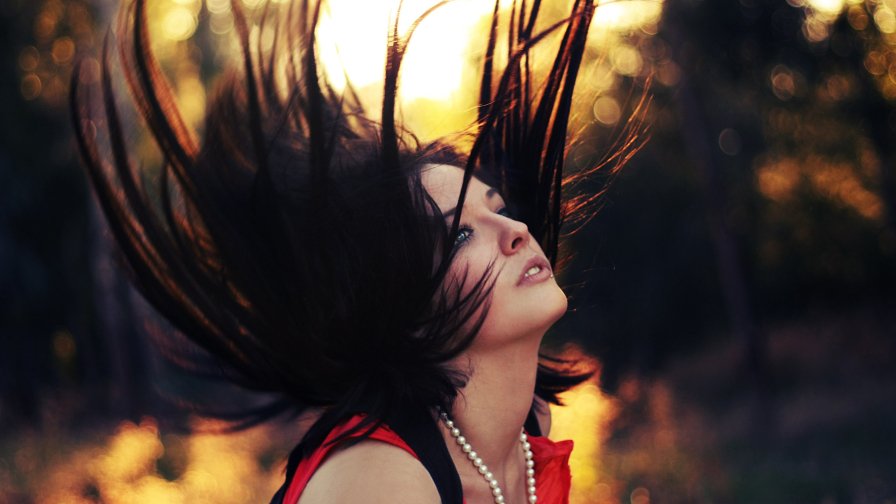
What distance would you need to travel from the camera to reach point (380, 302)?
7.07ft

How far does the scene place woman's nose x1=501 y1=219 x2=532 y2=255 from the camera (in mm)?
2174

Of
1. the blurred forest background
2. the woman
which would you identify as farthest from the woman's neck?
the blurred forest background

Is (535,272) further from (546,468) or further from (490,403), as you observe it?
(546,468)

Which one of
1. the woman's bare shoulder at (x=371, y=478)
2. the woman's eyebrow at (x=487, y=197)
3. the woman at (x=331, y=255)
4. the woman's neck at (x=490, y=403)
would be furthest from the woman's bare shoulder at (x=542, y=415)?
the woman's bare shoulder at (x=371, y=478)

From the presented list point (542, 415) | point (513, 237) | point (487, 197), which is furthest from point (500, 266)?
point (542, 415)

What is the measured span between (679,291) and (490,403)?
12.1m

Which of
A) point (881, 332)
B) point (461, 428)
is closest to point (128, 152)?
point (461, 428)

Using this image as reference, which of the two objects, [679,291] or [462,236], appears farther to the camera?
[679,291]

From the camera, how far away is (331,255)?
2.17m

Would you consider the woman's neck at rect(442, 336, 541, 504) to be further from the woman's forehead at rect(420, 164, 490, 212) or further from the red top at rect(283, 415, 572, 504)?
the woman's forehead at rect(420, 164, 490, 212)

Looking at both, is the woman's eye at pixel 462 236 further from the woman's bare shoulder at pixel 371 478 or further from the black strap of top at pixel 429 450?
the woman's bare shoulder at pixel 371 478

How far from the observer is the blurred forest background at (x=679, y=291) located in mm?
9172

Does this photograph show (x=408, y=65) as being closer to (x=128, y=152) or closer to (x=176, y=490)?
(x=128, y=152)

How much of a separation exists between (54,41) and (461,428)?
47.9 feet
